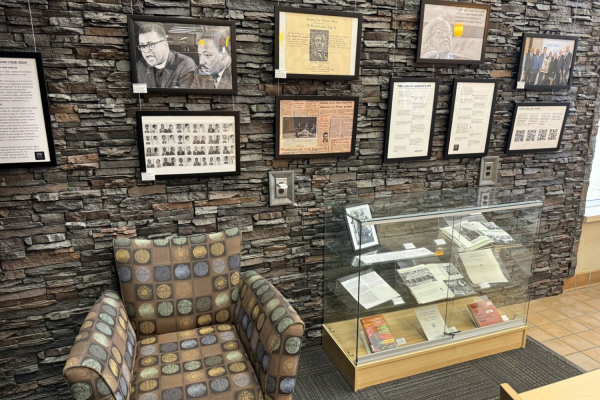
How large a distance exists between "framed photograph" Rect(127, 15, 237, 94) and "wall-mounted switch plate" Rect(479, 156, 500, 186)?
1747 mm

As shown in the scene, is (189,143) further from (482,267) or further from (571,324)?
(571,324)

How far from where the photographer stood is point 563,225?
10.6 ft

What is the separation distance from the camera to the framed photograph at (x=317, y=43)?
85.0 inches

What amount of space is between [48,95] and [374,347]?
199 centimetres

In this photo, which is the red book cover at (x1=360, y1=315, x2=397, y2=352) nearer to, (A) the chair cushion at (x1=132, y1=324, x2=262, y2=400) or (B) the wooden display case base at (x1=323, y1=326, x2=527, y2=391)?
(B) the wooden display case base at (x1=323, y1=326, x2=527, y2=391)

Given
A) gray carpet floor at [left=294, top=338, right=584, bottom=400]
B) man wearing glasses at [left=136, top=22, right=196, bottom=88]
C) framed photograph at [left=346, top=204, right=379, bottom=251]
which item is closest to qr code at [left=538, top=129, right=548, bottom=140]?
gray carpet floor at [left=294, top=338, right=584, bottom=400]

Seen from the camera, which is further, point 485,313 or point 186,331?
point 485,313

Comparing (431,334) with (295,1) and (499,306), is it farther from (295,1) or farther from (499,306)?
(295,1)

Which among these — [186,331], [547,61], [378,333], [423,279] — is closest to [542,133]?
[547,61]

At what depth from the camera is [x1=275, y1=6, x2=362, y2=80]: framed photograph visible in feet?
7.08

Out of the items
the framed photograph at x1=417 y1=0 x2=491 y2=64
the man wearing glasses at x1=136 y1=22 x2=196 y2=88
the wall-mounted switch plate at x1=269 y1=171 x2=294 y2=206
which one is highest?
the framed photograph at x1=417 y1=0 x2=491 y2=64

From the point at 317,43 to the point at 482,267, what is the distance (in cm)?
156

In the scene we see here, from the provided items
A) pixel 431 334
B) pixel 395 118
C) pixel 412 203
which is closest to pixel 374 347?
pixel 431 334

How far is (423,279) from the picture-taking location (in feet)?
7.61
